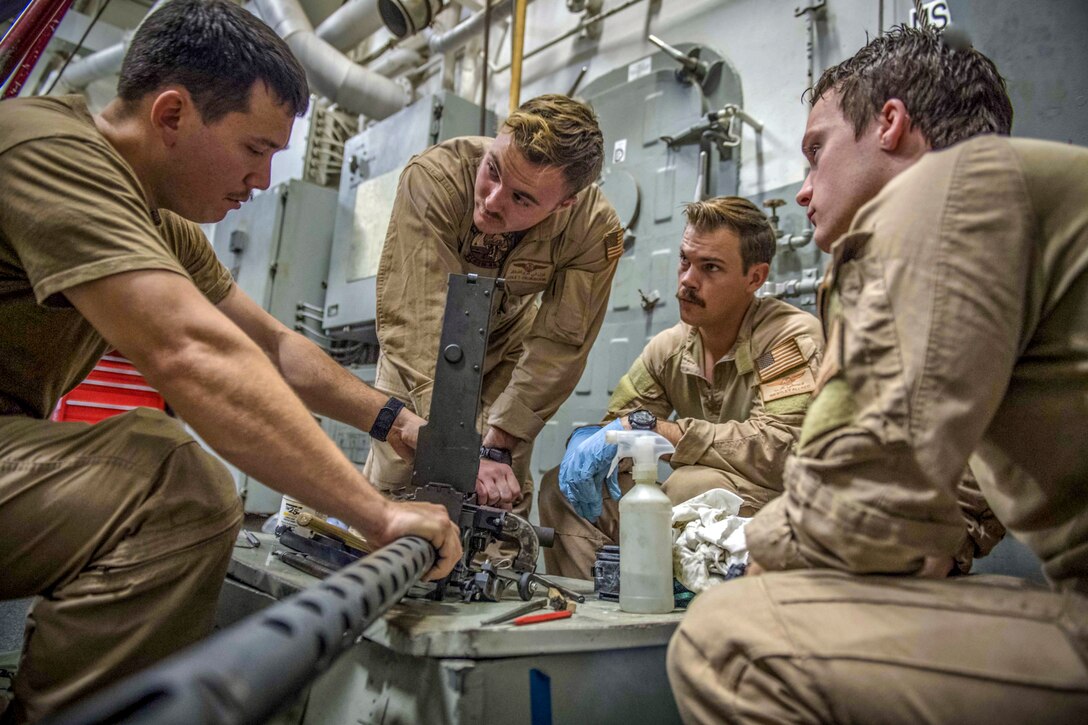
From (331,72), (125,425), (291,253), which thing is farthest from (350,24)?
(125,425)

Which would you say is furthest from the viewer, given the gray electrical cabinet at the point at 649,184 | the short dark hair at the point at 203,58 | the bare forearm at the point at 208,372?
the gray electrical cabinet at the point at 649,184

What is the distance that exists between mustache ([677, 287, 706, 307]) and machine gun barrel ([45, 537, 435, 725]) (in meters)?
1.51

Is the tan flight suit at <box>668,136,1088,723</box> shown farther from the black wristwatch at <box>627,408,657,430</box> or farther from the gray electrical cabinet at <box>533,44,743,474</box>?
the gray electrical cabinet at <box>533,44,743,474</box>

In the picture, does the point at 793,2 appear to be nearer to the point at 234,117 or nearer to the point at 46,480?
the point at 234,117

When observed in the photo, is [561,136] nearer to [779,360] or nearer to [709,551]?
[779,360]

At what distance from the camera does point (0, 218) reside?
2.87 feet

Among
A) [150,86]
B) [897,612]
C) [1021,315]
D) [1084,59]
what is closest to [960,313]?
[1021,315]

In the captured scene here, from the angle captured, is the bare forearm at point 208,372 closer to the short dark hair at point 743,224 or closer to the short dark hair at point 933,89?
the short dark hair at point 933,89

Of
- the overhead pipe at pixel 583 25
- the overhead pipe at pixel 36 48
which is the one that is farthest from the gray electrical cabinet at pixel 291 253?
the overhead pipe at pixel 36 48

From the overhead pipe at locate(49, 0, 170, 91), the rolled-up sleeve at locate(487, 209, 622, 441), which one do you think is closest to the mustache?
the rolled-up sleeve at locate(487, 209, 622, 441)

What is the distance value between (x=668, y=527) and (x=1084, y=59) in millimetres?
1624

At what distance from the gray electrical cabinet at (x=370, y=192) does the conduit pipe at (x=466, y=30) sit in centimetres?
66

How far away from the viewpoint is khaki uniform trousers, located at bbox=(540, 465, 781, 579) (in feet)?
5.73

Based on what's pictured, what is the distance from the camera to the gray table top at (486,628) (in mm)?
826
